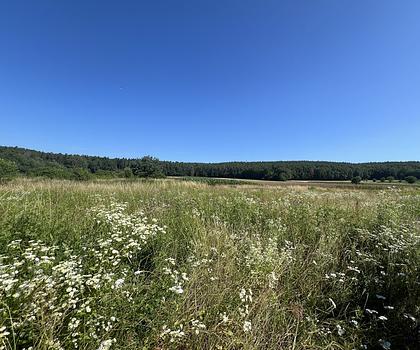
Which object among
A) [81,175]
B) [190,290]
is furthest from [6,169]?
[190,290]

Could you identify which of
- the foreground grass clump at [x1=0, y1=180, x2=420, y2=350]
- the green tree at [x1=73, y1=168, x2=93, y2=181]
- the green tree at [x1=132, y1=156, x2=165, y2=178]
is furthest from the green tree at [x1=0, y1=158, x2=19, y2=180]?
the foreground grass clump at [x1=0, y1=180, x2=420, y2=350]

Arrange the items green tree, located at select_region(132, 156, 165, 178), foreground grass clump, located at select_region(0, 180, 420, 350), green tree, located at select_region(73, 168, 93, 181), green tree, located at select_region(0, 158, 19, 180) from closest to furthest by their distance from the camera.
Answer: foreground grass clump, located at select_region(0, 180, 420, 350)
green tree, located at select_region(0, 158, 19, 180)
green tree, located at select_region(73, 168, 93, 181)
green tree, located at select_region(132, 156, 165, 178)

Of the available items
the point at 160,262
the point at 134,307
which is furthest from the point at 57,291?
the point at 160,262

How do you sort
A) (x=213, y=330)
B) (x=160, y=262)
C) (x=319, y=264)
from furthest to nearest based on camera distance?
(x=319, y=264) → (x=160, y=262) → (x=213, y=330)

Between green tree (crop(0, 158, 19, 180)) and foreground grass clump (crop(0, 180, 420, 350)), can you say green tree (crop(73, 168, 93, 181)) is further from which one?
foreground grass clump (crop(0, 180, 420, 350))

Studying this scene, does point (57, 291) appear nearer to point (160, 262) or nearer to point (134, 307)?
point (134, 307)

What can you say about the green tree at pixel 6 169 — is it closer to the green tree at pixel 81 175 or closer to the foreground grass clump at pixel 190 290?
the green tree at pixel 81 175

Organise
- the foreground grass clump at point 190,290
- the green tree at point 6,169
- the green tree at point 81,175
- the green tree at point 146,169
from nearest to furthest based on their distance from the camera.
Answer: the foreground grass clump at point 190,290 < the green tree at point 6,169 < the green tree at point 81,175 < the green tree at point 146,169

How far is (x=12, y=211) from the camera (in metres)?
3.53

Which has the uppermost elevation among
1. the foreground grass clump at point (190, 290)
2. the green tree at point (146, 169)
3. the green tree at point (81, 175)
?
the green tree at point (146, 169)

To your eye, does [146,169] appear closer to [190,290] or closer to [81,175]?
[81,175]

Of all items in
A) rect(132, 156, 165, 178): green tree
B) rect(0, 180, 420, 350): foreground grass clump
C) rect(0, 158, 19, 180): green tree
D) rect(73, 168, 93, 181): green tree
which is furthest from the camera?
rect(132, 156, 165, 178): green tree

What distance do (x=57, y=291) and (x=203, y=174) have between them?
97930 mm

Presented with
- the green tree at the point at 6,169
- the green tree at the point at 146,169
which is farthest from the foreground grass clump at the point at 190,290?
the green tree at the point at 146,169
